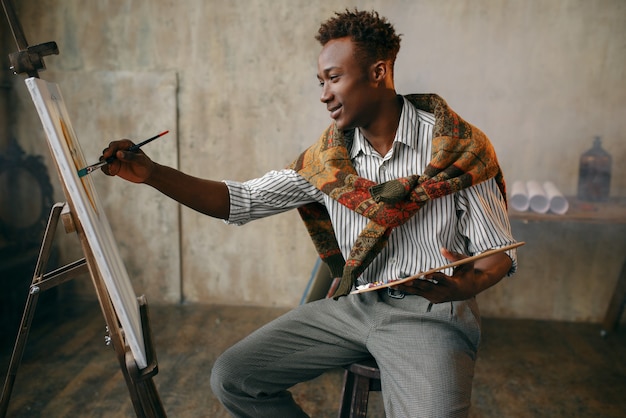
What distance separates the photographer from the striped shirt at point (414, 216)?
1.66m

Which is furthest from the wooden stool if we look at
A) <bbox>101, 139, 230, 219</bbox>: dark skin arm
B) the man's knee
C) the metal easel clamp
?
the metal easel clamp

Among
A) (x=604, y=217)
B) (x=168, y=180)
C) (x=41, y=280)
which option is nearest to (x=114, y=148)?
(x=168, y=180)

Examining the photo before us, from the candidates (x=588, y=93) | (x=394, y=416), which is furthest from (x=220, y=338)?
(x=588, y=93)

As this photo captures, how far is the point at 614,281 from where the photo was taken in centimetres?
347

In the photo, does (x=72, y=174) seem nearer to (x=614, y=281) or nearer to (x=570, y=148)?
(x=570, y=148)

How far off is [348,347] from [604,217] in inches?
78.3

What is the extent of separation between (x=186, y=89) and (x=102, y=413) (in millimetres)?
2025

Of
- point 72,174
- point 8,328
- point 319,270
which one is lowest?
point 8,328

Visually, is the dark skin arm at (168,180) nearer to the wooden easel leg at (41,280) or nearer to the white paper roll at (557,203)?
the wooden easel leg at (41,280)

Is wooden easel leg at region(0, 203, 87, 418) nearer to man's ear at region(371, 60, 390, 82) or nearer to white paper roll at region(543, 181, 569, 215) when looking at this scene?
man's ear at region(371, 60, 390, 82)

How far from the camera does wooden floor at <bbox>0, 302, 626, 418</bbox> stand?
96.9 inches

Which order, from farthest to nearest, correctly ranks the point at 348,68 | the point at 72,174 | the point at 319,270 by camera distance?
the point at 319,270
the point at 348,68
the point at 72,174

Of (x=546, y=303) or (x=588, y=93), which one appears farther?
(x=546, y=303)

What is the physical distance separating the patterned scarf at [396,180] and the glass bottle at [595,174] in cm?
180
